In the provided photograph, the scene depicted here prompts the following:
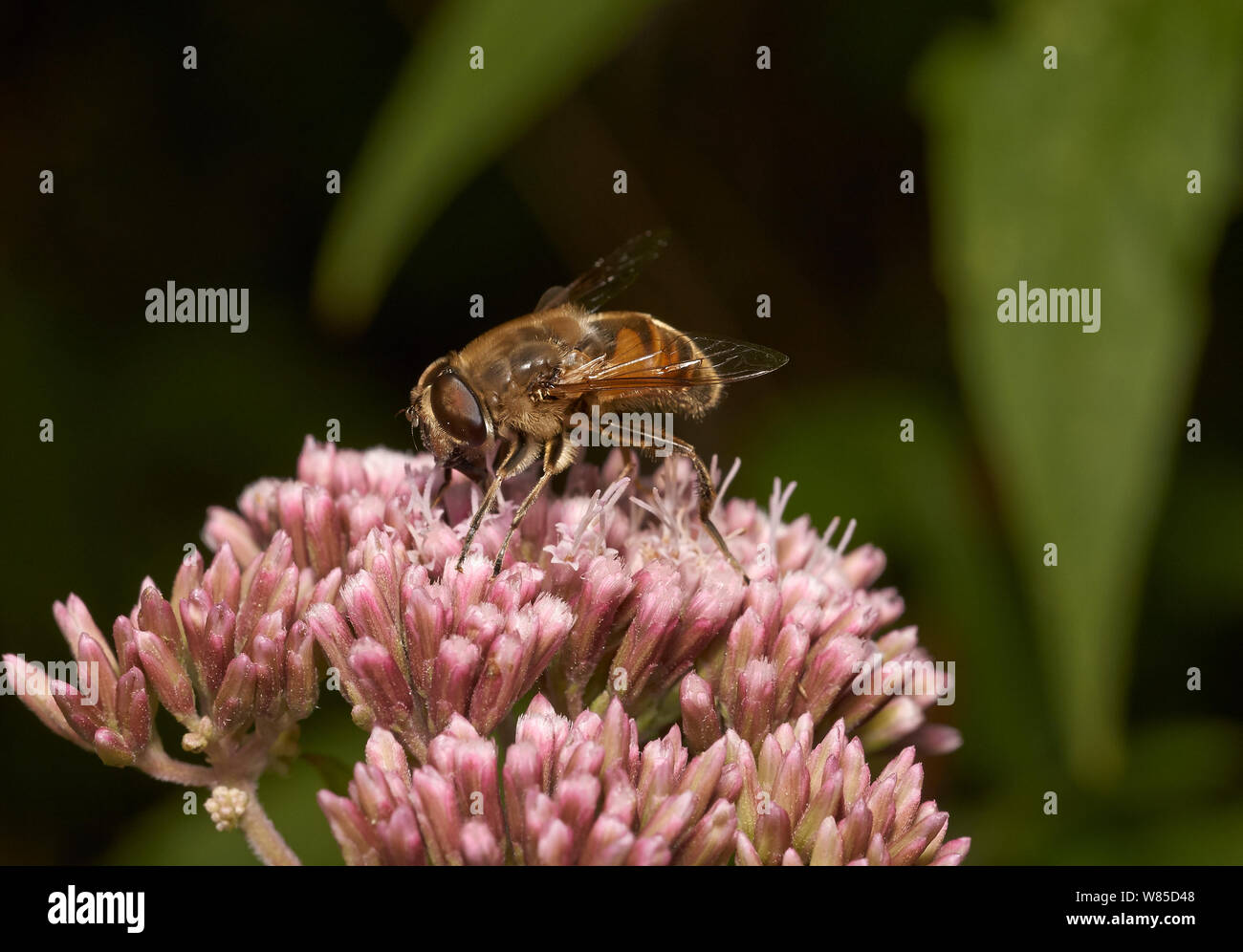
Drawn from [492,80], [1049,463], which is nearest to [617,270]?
[492,80]

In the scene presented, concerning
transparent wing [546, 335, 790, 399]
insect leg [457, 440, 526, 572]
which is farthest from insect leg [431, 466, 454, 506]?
transparent wing [546, 335, 790, 399]

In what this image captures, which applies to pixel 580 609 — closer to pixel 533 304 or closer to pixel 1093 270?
pixel 1093 270

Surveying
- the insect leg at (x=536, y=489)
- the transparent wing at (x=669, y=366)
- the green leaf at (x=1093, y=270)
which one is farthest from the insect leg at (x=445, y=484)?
the green leaf at (x=1093, y=270)

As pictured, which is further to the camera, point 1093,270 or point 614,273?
point 614,273

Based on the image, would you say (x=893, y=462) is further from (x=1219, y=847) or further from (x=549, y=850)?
(x=549, y=850)

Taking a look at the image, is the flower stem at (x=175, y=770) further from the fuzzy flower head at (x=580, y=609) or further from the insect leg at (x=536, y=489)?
the insect leg at (x=536, y=489)

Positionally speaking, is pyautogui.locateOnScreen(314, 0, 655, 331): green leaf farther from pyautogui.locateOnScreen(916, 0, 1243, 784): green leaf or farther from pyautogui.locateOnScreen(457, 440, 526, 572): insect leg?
pyautogui.locateOnScreen(916, 0, 1243, 784): green leaf

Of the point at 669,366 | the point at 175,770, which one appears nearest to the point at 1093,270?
the point at 669,366

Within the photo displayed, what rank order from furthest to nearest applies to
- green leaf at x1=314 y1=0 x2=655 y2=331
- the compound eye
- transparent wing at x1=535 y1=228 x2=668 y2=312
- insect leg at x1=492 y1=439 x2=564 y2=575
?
transparent wing at x1=535 y1=228 x2=668 y2=312 < green leaf at x1=314 y1=0 x2=655 y2=331 < the compound eye < insect leg at x1=492 y1=439 x2=564 y2=575
